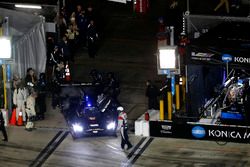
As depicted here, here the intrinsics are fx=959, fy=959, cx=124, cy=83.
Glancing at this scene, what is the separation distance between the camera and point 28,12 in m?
38.0

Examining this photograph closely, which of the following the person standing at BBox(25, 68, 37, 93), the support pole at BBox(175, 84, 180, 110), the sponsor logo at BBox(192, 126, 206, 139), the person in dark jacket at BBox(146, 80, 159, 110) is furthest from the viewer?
the person standing at BBox(25, 68, 37, 93)

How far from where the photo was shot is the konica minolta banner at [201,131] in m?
31.4

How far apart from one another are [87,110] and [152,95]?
8.54ft

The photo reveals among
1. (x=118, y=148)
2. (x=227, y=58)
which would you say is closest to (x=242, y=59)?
(x=227, y=58)

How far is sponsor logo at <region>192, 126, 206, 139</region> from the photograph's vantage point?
31.8 meters

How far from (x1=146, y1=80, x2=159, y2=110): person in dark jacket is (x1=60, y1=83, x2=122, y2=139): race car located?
1148mm

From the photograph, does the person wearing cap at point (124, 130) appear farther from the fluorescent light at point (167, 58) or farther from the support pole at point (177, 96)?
the support pole at point (177, 96)

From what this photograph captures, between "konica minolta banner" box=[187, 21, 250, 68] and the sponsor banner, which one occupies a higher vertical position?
"konica minolta banner" box=[187, 21, 250, 68]

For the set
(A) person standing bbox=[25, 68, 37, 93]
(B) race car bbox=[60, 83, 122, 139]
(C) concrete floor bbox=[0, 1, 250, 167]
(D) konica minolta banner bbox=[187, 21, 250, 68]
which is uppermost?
(D) konica minolta banner bbox=[187, 21, 250, 68]

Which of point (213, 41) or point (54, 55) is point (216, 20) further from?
point (54, 55)

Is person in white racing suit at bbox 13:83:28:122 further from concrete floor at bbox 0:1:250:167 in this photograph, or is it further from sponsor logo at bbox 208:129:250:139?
sponsor logo at bbox 208:129:250:139

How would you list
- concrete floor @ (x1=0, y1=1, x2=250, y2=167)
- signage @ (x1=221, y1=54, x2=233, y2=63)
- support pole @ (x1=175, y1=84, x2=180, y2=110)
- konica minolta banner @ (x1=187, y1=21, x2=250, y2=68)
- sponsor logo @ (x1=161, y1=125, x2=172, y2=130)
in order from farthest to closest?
support pole @ (x1=175, y1=84, x2=180, y2=110), sponsor logo @ (x1=161, y1=125, x2=172, y2=130), signage @ (x1=221, y1=54, x2=233, y2=63), konica minolta banner @ (x1=187, y1=21, x2=250, y2=68), concrete floor @ (x1=0, y1=1, x2=250, y2=167)

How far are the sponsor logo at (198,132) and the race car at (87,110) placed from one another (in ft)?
8.72

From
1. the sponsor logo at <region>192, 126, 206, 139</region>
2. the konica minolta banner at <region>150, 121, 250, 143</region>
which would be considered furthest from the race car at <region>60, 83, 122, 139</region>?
the sponsor logo at <region>192, 126, 206, 139</region>
